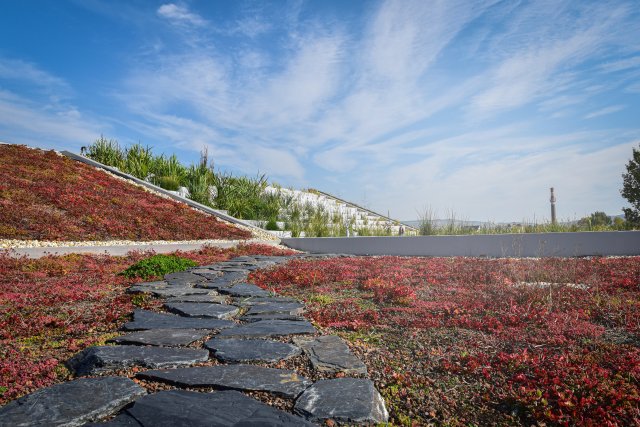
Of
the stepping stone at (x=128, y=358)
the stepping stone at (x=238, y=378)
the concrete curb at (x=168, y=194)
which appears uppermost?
the concrete curb at (x=168, y=194)

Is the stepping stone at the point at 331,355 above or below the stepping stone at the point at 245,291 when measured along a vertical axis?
below

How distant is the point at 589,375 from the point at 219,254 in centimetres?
814

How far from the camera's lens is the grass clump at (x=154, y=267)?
6.50m

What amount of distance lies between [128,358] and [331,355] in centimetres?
140

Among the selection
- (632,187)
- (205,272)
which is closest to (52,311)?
(205,272)

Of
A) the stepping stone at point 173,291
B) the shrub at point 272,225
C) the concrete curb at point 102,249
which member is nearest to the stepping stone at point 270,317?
the stepping stone at point 173,291

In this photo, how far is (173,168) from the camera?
17391 millimetres

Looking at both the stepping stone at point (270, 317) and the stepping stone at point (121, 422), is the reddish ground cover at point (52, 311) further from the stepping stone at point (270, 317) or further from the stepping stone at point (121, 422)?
the stepping stone at point (270, 317)

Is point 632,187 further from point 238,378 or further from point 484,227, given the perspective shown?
point 238,378

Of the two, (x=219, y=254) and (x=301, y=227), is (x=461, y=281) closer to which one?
(x=219, y=254)

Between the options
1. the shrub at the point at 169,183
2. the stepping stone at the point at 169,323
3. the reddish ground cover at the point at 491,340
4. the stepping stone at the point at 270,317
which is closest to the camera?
the reddish ground cover at the point at 491,340

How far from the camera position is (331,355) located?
3.00 m

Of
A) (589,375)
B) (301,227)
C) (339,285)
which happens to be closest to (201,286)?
(339,285)

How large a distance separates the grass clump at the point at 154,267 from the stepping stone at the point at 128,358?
3.59m
